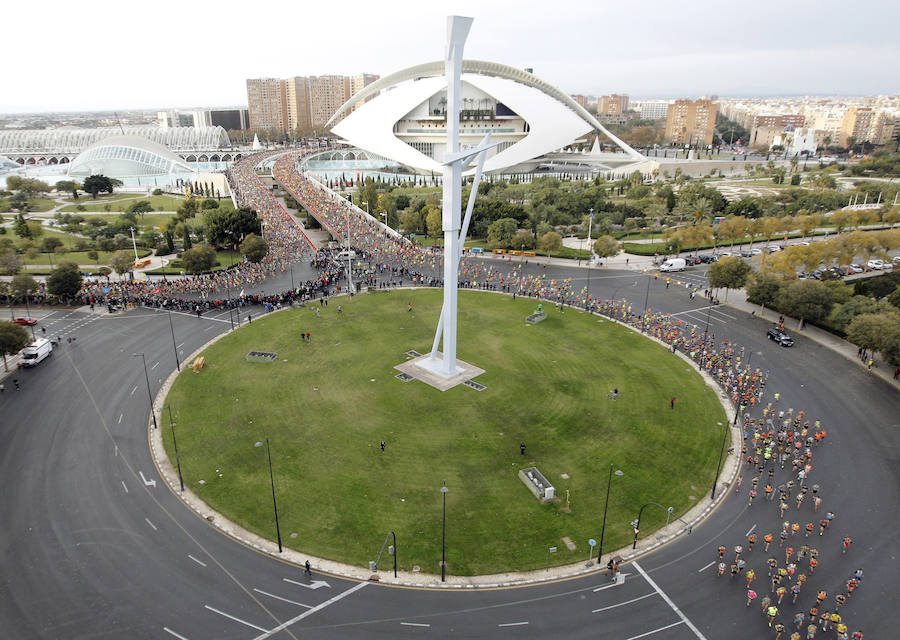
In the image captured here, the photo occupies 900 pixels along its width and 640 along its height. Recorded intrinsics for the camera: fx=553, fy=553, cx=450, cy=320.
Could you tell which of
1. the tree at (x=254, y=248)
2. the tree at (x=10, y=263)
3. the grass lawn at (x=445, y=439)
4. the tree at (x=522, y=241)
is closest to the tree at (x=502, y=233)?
the tree at (x=522, y=241)

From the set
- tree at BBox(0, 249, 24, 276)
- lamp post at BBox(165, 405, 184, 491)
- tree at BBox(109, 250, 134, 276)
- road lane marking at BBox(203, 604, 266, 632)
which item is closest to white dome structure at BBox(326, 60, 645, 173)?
tree at BBox(109, 250, 134, 276)

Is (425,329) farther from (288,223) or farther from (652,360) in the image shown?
(288,223)

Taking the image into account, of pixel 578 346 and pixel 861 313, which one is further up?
pixel 861 313

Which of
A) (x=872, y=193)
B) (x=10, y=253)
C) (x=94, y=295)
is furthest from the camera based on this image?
(x=872, y=193)

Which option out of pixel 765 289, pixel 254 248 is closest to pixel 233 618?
pixel 254 248

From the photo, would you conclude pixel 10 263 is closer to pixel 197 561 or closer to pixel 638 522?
pixel 197 561

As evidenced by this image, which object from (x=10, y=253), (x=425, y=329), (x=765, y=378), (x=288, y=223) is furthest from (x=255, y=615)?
(x=288, y=223)

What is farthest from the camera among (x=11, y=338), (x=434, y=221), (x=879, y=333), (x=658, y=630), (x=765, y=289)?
(x=434, y=221)
